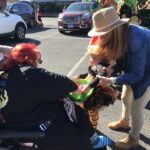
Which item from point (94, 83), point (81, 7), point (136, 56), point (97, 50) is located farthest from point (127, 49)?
point (81, 7)

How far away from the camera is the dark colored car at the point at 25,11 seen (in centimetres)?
1925

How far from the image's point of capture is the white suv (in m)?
14.0

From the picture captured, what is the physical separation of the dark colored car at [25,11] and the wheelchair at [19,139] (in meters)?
15.9

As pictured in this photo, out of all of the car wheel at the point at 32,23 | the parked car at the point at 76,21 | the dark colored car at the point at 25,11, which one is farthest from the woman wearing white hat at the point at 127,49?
the car wheel at the point at 32,23

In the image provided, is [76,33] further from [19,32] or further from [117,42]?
[117,42]

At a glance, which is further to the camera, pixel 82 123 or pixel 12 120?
pixel 82 123

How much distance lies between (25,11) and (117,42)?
687 inches

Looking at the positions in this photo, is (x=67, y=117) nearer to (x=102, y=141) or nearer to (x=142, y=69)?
(x=102, y=141)

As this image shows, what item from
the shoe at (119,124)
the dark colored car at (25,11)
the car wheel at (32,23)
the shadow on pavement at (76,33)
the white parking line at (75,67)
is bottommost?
the car wheel at (32,23)

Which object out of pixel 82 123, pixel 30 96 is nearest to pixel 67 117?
pixel 82 123

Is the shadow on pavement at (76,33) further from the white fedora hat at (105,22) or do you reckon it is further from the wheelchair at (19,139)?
the wheelchair at (19,139)

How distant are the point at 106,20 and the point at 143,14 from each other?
12.1 m

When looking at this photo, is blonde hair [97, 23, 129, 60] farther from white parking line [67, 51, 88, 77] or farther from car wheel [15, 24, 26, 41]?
car wheel [15, 24, 26, 41]

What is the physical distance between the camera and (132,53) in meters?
3.87
